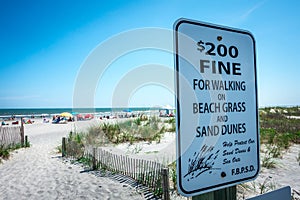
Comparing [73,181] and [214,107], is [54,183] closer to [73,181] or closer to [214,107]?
[73,181]

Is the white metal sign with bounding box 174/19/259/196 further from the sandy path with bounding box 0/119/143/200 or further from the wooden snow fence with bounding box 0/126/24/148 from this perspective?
the wooden snow fence with bounding box 0/126/24/148

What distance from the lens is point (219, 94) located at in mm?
1028

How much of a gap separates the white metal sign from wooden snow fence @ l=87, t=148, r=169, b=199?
3209 mm

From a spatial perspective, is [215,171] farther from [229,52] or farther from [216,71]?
[229,52]

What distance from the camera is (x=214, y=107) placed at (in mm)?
1009

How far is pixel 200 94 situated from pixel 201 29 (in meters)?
0.33

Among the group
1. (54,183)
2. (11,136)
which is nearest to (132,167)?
(54,183)

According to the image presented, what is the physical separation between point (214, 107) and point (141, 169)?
4.88m

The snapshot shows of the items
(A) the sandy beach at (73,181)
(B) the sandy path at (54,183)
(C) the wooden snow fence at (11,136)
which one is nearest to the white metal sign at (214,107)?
(A) the sandy beach at (73,181)

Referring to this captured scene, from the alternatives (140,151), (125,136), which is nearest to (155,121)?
(125,136)

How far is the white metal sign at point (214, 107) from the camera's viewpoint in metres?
0.94
